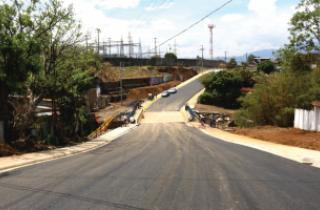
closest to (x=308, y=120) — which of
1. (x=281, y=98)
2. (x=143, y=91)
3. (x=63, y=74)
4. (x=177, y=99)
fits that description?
(x=281, y=98)

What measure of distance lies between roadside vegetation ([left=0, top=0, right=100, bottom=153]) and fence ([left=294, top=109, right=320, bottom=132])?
17.9m

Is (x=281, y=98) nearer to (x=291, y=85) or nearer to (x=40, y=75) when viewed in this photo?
(x=291, y=85)

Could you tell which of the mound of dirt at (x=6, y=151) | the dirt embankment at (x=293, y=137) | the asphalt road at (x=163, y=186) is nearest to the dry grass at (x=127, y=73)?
the dirt embankment at (x=293, y=137)

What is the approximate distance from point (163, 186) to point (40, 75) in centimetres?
2376

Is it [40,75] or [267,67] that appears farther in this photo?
[267,67]

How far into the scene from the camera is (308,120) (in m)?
36.3

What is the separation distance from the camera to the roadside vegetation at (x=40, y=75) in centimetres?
2788

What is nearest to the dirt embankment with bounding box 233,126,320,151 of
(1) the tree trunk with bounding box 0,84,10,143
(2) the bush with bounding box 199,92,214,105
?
(1) the tree trunk with bounding box 0,84,10,143

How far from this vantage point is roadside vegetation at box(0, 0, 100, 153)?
27875mm

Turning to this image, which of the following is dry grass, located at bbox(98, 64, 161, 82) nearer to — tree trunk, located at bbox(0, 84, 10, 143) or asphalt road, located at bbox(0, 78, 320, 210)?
tree trunk, located at bbox(0, 84, 10, 143)

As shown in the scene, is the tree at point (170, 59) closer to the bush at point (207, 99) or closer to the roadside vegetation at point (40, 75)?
the bush at point (207, 99)

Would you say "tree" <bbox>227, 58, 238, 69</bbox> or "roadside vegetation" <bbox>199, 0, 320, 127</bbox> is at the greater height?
"tree" <bbox>227, 58, 238, 69</bbox>

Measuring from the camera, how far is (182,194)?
12.5m

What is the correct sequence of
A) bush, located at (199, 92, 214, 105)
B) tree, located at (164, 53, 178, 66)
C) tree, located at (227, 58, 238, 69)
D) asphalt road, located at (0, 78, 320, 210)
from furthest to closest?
tree, located at (164, 53, 178, 66)
tree, located at (227, 58, 238, 69)
bush, located at (199, 92, 214, 105)
asphalt road, located at (0, 78, 320, 210)
